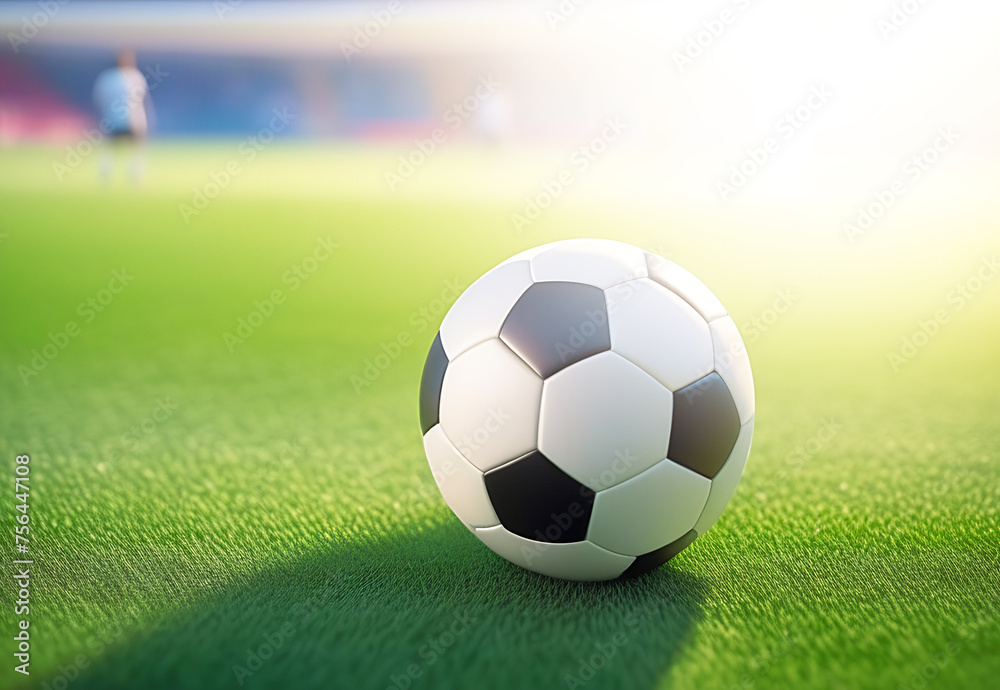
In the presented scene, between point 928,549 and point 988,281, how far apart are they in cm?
597

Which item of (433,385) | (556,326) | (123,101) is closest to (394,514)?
(433,385)

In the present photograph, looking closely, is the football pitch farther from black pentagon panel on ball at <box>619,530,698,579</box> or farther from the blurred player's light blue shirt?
the blurred player's light blue shirt

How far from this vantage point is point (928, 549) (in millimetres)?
2711

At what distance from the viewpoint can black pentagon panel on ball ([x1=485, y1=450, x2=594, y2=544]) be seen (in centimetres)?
214

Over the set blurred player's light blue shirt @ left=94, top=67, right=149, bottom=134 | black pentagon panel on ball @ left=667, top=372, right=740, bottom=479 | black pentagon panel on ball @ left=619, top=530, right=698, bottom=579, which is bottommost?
blurred player's light blue shirt @ left=94, top=67, right=149, bottom=134

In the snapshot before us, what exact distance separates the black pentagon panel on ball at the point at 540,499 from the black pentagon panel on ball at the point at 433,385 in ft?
0.92

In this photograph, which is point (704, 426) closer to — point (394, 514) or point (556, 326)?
point (556, 326)

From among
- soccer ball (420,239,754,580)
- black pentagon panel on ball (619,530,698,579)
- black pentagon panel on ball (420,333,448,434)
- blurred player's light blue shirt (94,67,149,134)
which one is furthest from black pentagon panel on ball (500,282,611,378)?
blurred player's light blue shirt (94,67,149,134)

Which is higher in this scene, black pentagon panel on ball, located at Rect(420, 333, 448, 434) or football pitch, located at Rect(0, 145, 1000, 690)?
black pentagon panel on ball, located at Rect(420, 333, 448, 434)

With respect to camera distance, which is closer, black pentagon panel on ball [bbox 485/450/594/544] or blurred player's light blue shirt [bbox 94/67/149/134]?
black pentagon panel on ball [bbox 485/450/594/544]

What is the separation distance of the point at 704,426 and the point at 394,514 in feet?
4.36

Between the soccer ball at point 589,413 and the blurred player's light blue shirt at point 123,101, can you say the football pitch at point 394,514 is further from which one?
the blurred player's light blue shirt at point 123,101

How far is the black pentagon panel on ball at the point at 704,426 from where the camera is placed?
7.11ft

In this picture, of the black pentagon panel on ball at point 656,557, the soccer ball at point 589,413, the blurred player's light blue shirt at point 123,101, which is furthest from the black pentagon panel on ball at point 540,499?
the blurred player's light blue shirt at point 123,101
